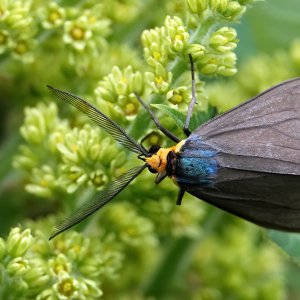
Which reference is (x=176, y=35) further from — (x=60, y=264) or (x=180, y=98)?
(x=60, y=264)

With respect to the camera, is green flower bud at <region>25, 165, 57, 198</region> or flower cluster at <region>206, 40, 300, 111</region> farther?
flower cluster at <region>206, 40, 300, 111</region>

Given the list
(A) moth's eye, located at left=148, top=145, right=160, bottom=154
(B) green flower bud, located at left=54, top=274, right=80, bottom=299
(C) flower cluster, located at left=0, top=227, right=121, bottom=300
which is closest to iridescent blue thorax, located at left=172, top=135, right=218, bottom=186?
(A) moth's eye, located at left=148, top=145, right=160, bottom=154

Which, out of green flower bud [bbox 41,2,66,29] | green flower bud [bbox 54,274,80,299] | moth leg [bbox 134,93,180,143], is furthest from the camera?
green flower bud [bbox 41,2,66,29]

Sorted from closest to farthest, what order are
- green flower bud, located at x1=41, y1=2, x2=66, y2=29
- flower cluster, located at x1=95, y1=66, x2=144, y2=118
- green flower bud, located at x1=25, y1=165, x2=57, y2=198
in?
1. flower cluster, located at x1=95, y1=66, x2=144, y2=118
2. green flower bud, located at x1=25, y1=165, x2=57, y2=198
3. green flower bud, located at x1=41, y1=2, x2=66, y2=29

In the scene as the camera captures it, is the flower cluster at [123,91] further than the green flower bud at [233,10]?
Yes

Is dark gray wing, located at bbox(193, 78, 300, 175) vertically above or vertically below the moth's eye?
above

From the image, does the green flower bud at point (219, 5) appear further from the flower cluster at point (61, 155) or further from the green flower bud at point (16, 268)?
the green flower bud at point (16, 268)

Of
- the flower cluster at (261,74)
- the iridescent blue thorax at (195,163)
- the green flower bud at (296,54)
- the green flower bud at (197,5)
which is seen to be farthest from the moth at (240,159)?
the green flower bud at (296,54)

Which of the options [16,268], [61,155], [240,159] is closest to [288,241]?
[240,159]

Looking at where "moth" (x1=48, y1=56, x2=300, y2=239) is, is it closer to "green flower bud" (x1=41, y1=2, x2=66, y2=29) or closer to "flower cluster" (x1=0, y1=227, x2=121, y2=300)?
"flower cluster" (x1=0, y1=227, x2=121, y2=300)
